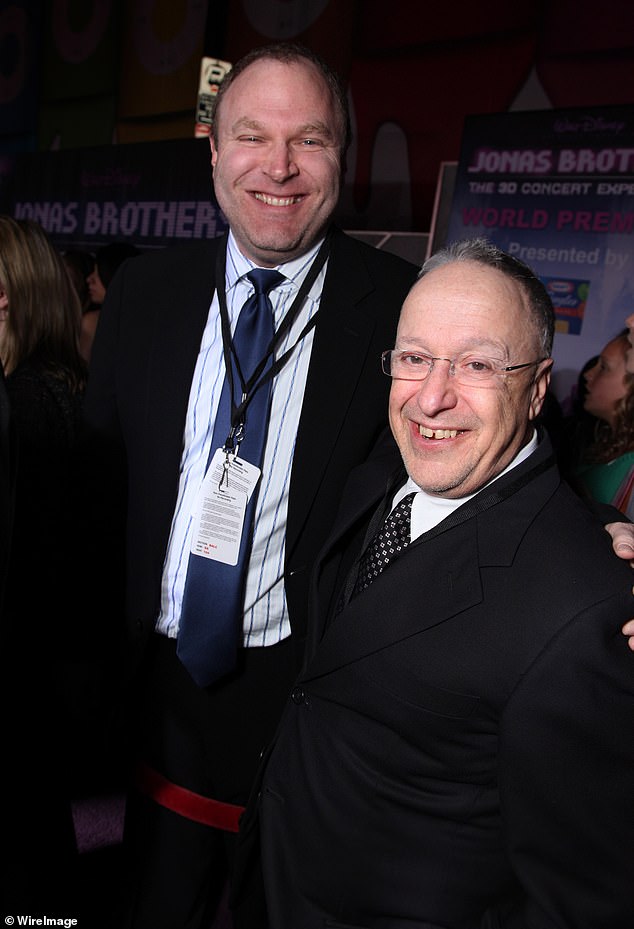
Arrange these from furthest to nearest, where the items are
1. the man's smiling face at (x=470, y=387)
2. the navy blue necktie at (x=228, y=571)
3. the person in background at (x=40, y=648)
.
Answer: the person in background at (x=40, y=648) < the navy blue necktie at (x=228, y=571) < the man's smiling face at (x=470, y=387)

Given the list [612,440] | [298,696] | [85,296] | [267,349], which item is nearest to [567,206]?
[612,440]

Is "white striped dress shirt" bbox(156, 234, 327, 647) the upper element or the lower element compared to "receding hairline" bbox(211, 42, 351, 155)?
lower

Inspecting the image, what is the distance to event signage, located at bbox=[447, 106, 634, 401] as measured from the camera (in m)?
3.94

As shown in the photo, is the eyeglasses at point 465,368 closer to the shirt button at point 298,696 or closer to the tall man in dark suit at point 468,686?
the tall man in dark suit at point 468,686

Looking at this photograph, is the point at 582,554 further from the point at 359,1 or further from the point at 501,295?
the point at 359,1

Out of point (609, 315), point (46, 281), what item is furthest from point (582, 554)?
point (609, 315)

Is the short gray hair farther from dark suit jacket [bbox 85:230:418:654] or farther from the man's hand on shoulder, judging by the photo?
dark suit jacket [bbox 85:230:418:654]

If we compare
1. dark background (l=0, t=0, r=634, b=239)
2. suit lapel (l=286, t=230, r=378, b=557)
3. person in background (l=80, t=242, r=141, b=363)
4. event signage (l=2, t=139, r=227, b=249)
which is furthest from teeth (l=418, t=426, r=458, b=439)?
event signage (l=2, t=139, r=227, b=249)

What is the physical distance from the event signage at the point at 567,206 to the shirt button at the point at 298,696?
2917 mm

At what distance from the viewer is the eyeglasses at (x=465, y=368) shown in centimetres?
132

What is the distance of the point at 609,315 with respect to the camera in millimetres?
3953

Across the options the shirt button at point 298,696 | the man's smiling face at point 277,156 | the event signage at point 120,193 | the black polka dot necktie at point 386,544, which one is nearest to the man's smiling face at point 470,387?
the black polka dot necktie at point 386,544

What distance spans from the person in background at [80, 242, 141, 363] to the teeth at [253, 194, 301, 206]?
385 centimetres

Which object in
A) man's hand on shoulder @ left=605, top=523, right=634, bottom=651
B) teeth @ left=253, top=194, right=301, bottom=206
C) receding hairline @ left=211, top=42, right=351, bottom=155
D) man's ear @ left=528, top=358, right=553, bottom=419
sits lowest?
man's hand on shoulder @ left=605, top=523, right=634, bottom=651
